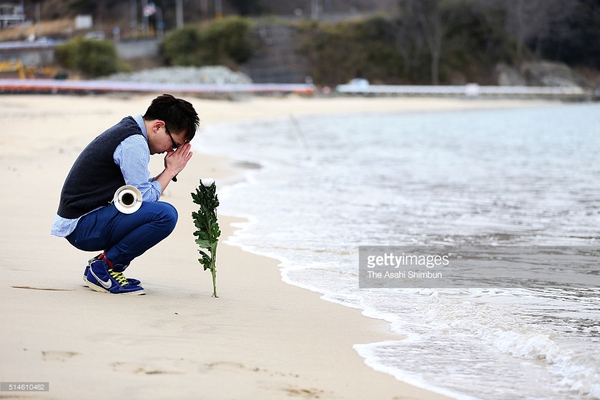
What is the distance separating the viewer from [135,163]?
376 cm

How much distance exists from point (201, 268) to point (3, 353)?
2.22 metres

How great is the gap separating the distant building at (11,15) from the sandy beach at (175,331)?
6137 cm

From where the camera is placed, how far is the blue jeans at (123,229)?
3.90 meters

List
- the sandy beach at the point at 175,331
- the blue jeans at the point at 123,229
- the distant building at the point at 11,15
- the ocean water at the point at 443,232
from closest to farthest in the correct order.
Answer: the sandy beach at the point at 175,331, the ocean water at the point at 443,232, the blue jeans at the point at 123,229, the distant building at the point at 11,15

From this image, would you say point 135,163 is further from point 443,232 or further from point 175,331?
point 443,232

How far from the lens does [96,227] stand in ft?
12.8

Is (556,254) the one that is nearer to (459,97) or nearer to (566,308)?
(566,308)

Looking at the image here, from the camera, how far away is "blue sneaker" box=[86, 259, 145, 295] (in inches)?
154

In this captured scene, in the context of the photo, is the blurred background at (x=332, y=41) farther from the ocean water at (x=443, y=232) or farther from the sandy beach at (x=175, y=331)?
the sandy beach at (x=175, y=331)

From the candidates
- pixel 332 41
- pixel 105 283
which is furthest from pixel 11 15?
pixel 105 283

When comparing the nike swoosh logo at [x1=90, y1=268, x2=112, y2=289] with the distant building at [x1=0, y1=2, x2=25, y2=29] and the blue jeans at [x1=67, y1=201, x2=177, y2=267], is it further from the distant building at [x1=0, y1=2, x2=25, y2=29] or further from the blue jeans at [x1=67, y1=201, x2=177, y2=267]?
the distant building at [x1=0, y1=2, x2=25, y2=29]

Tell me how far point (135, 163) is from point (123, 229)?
382 millimetres

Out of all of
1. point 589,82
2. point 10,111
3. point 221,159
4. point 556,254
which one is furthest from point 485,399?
point 589,82

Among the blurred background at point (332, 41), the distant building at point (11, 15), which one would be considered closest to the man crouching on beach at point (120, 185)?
the blurred background at point (332, 41)
